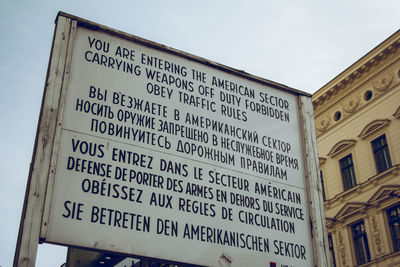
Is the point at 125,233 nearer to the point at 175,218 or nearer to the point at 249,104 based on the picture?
the point at 175,218

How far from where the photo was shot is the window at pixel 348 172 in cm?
2227

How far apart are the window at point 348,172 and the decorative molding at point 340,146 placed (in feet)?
1.36

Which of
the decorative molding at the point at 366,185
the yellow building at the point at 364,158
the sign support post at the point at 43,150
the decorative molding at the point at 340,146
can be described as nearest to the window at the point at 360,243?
the yellow building at the point at 364,158

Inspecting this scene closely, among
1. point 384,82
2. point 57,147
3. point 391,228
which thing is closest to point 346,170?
point 391,228

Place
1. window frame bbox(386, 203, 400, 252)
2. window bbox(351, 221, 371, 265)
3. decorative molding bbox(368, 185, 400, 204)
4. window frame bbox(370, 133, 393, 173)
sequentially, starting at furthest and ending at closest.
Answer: window frame bbox(370, 133, 393, 173) → window bbox(351, 221, 371, 265) → decorative molding bbox(368, 185, 400, 204) → window frame bbox(386, 203, 400, 252)

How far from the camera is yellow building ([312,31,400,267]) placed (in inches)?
780

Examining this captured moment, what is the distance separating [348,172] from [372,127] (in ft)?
7.69

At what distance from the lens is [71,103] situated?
5.51m

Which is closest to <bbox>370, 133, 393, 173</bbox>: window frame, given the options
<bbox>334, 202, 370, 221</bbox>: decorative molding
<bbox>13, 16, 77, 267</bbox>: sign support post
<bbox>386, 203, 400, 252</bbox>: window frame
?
<bbox>334, 202, 370, 221</bbox>: decorative molding

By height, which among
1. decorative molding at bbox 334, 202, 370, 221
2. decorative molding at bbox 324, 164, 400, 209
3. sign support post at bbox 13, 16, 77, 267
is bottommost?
sign support post at bbox 13, 16, 77, 267

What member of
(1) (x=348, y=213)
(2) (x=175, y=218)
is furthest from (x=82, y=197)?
(1) (x=348, y=213)

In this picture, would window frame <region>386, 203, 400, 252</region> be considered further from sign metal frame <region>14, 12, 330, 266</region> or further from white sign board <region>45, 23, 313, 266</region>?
white sign board <region>45, 23, 313, 266</region>

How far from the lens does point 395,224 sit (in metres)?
19.4

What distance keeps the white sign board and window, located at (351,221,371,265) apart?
1505 centimetres
